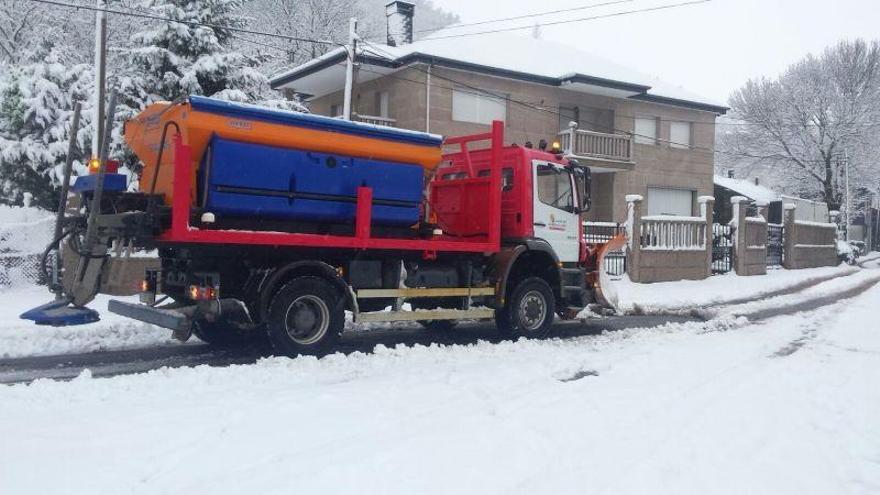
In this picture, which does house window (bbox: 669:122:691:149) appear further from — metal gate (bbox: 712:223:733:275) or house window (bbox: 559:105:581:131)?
metal gate (bbox: 712:223:733:275)

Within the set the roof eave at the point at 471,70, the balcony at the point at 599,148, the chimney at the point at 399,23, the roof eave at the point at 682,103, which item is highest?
the chimney at the point at 399,23

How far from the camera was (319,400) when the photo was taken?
19.0 ft

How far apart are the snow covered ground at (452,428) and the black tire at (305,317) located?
576mm

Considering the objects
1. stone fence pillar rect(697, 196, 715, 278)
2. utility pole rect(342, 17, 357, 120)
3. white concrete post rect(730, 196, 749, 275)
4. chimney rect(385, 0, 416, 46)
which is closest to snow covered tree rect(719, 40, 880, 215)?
white concrete post rect(730, 196, 749, 275)

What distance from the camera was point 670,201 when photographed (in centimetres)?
3077

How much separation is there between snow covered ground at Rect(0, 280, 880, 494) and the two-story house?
15128mm

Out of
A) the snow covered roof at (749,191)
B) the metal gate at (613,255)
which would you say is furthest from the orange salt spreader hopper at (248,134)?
the snow covered roof at (749,191)

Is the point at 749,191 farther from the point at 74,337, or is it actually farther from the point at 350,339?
the point at 74,337

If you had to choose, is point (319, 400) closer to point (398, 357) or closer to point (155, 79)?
point (398, 357)

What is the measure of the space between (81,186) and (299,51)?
31443mm

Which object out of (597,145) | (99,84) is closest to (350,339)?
(99,84)

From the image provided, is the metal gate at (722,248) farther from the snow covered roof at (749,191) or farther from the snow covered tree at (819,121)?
the snow covered tree at (819,121)

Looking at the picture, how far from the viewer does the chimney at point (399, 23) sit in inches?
1016

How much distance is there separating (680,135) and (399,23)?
12995 millimetres
